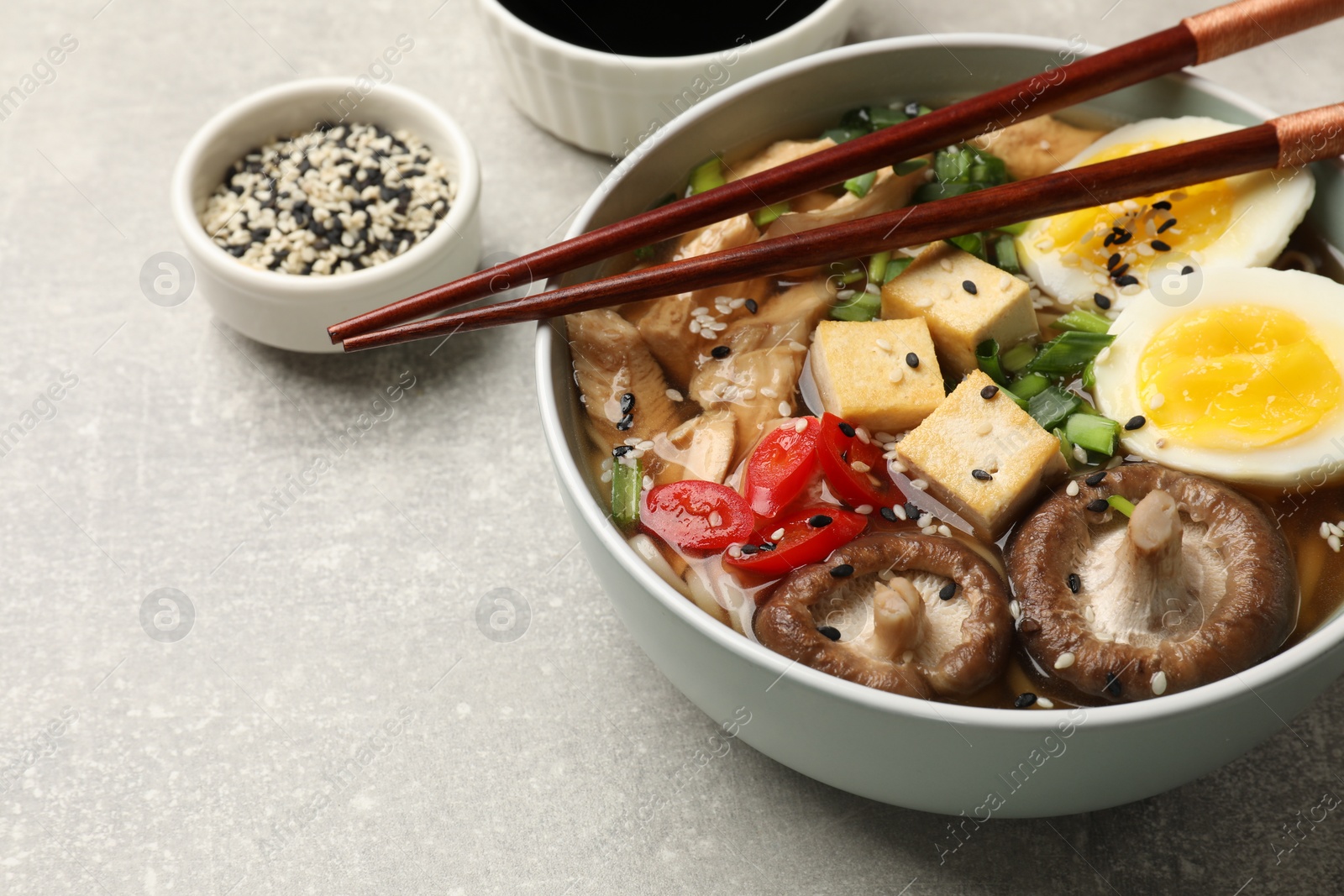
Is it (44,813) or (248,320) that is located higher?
(248,320)

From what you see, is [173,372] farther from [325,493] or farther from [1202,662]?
[1202,662]

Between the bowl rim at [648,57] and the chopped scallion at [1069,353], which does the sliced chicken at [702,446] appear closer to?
the chopped scallion at [1069,353]

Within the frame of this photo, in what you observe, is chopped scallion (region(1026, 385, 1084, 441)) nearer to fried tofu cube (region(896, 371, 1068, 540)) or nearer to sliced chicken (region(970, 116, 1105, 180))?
fried tofu cube (region(896, 371, 1068, 540))

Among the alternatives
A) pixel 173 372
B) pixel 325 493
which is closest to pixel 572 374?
pixel 325 493

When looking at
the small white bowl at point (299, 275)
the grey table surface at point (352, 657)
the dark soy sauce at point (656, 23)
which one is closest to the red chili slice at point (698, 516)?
the grey table surface at point (352, 657)

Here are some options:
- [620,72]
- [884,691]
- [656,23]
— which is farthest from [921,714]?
[656,23]

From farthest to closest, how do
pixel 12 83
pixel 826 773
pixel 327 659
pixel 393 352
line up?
pixel 12 83
pixel 393 352
pixel 327 659
pixel 826 773

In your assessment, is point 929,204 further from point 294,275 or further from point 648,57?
point 294,275

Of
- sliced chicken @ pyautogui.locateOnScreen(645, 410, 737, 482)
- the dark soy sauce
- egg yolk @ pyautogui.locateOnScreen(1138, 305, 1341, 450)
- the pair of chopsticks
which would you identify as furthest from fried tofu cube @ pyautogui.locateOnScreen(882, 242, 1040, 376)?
the dark soy sauce
